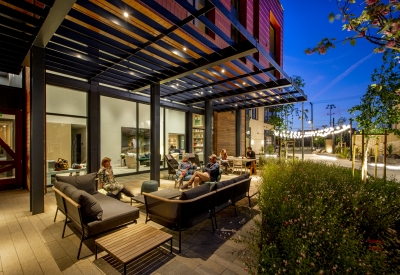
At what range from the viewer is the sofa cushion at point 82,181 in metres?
4.11

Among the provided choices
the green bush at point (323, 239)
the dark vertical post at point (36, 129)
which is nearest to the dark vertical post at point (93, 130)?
the dark vertical post at point (36, 129)

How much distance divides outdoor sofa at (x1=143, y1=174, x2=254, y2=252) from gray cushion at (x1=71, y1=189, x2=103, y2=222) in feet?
2.62

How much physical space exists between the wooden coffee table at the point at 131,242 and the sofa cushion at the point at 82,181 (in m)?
2.10

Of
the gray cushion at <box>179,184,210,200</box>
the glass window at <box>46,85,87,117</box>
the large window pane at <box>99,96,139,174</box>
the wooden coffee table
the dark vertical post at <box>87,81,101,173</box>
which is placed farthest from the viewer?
the large window pane at <box>99,96,139,174</box>

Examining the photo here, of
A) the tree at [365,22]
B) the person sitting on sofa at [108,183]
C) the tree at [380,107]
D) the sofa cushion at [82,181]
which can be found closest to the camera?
the tree at [365,22]

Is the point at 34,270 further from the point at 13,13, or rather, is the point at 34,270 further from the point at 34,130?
the point at 13,13

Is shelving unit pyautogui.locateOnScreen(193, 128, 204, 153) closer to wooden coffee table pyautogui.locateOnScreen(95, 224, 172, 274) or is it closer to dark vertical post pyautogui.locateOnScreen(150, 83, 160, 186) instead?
dark vertical post pyautogui.locateOnScreen(150, 83, 160, 186)

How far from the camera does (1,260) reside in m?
2.69

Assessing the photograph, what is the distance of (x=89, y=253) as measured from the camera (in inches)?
112

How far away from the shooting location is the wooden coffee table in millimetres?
2263

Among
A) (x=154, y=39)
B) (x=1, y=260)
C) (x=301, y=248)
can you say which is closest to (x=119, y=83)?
(x=154, y=39)

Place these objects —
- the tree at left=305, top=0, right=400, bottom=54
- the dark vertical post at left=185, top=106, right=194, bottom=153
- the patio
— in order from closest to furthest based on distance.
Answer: the tree at left=305, top=0, right=400, bottom=54 < the patio < the dark vertical post at left=185, top=106, right=194, bottom=153

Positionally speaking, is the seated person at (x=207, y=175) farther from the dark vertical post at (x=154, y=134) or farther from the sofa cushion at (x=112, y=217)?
the sofa cushion at (x=112, y=217)

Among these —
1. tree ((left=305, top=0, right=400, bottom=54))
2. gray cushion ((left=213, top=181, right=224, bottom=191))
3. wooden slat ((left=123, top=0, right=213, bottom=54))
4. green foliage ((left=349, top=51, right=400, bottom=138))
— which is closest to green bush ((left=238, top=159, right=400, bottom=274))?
gray cushion ((left=213, top=181, right=224, bottom=191))
